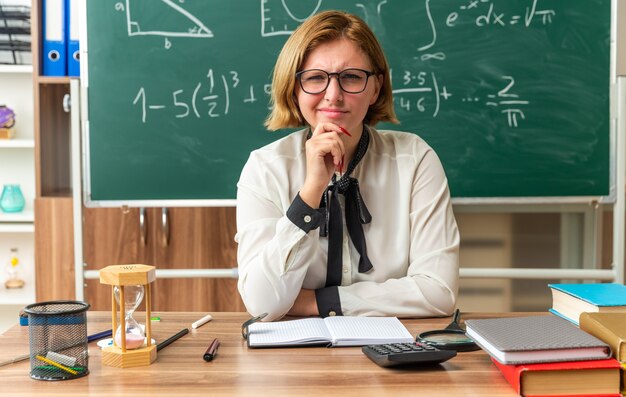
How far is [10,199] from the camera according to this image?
3.32 m

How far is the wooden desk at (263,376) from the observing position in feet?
3.47

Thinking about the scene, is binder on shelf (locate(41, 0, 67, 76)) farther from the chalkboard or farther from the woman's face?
the woman's face

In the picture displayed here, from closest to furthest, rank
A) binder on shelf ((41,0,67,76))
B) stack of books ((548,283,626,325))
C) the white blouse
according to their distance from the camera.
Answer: stack of books ((548,283,626,325)) < the white blouse < binder on shelf ((41,0,67,76))

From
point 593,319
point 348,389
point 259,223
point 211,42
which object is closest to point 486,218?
point 211,42

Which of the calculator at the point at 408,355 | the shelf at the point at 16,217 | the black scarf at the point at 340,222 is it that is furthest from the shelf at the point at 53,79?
the calculator at the point at 408,355

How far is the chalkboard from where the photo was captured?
2588 mm

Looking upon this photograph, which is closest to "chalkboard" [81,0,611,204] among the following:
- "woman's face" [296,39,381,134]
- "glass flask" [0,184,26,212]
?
"woman's face" [296,39,381,134]

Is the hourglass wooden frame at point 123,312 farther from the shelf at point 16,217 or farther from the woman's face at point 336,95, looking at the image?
the shelf at point 16,217

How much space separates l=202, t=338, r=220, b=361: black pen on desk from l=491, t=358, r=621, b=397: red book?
511 millimetres

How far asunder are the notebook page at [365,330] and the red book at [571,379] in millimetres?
305

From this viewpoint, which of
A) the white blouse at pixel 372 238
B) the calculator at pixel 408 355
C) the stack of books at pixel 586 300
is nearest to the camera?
the calculator at pixel 408 355

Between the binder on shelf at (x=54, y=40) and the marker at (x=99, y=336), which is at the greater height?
the binder on shelf at (x=54, y=40)

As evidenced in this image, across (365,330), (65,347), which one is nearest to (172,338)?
(65,347)

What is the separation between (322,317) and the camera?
5.32 feet
